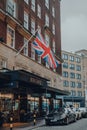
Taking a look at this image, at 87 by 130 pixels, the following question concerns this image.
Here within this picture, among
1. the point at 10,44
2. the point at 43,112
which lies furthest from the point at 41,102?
the point at 10,44

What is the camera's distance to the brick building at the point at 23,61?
26827 millimetres

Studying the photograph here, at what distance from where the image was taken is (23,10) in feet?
117

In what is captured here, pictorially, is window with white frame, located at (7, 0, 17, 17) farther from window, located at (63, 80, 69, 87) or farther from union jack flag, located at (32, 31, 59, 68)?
window, located at (63, 80, 69, 87)

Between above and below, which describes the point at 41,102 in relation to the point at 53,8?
below

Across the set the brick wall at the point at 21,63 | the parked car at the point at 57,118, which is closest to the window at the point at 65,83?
the brick wall at the point at 21,63

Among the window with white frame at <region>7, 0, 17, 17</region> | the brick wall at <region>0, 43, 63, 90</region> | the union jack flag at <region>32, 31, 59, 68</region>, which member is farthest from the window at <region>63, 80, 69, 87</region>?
the union jack flag at <region>32, 31, 59, 68</region>

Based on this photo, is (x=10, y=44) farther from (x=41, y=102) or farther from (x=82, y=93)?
(x=82, y=93)

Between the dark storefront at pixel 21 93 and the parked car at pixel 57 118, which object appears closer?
the dark storefront at pixel 21 93

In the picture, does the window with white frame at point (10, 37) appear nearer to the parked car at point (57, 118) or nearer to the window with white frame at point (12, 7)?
the window with white frame at point (12, 7)

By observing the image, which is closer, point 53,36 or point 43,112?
point 43,112

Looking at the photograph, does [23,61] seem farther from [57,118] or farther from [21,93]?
[57,118]

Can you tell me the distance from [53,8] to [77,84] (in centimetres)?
6566

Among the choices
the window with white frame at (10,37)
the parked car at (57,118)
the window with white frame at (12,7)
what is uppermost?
the window with white frame at (12,7)

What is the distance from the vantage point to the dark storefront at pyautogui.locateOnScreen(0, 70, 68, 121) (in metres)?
24.2
